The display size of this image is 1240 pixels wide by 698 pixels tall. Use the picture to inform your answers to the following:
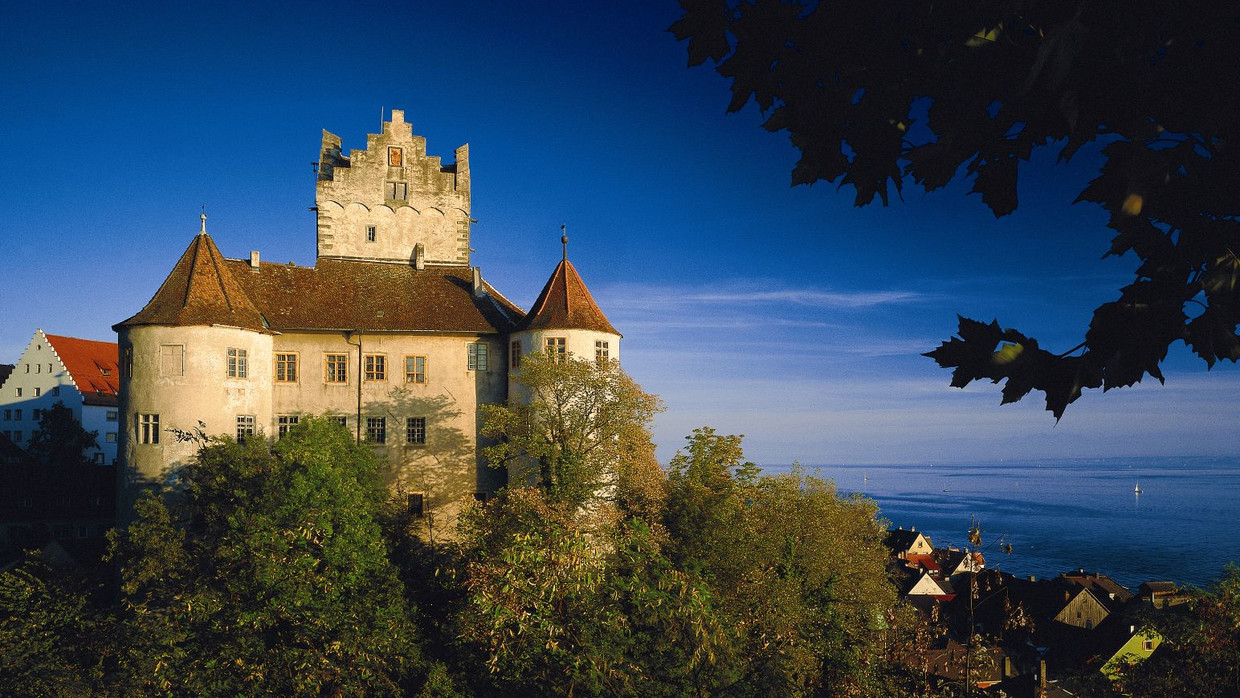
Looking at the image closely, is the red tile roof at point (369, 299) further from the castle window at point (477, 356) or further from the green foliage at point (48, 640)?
the green foliage at point (48, 640)

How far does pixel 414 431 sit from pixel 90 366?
5024 cm

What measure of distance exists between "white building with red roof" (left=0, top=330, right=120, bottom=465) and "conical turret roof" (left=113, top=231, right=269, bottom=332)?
40413 mm

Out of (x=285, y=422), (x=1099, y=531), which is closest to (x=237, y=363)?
(x=285, y=422)

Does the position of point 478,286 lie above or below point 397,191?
below

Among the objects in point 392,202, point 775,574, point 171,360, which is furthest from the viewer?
point 392,202

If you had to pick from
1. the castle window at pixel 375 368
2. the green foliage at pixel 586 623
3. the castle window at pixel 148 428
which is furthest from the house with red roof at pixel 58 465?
the green foliage at pixel 586 623

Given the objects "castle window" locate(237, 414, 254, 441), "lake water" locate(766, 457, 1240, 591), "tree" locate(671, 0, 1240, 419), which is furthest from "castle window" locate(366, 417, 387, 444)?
"tree" locate(671, 0, 1240, 419)

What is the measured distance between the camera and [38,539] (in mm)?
43594

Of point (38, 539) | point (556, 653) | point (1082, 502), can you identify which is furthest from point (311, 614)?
point (1082, 502)

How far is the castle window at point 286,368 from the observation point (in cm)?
3359

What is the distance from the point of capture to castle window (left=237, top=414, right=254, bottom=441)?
31719 mm

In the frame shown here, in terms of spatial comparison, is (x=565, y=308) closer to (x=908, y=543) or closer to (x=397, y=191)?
(x=397, y=191)

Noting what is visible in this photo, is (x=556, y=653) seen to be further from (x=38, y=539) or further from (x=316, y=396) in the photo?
(x=38, y=539)

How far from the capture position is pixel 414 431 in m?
34.4
